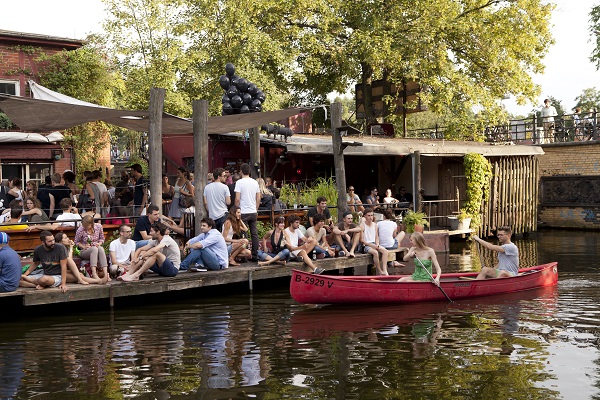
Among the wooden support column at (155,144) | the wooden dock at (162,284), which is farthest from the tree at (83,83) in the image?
the wooden dock at (162,284)

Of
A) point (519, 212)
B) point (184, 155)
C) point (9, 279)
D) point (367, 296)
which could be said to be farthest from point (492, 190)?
point (9, 279)

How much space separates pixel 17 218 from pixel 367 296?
23.2 ft

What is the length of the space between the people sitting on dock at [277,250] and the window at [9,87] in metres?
13.3

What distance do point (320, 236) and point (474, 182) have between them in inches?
445

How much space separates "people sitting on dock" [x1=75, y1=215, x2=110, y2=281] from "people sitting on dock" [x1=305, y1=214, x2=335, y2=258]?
441 cm

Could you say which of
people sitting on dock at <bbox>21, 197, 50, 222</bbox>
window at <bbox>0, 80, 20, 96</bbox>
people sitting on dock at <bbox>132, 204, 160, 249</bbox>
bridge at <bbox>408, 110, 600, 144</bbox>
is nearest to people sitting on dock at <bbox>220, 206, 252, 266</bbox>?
people sitting on dock at <bbox>132, 204, 160, 249</bbox>

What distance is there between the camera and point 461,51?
3028 cm

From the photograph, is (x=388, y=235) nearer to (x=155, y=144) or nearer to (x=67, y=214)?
(x=155, y=144)

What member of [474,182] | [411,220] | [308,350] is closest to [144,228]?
[308,350]

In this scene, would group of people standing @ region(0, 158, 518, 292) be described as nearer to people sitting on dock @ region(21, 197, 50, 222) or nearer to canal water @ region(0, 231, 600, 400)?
people sitting on dock @ region(21, 197, 50, 222)

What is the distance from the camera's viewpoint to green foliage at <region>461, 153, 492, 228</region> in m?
25.0

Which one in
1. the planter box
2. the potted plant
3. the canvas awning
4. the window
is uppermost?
the window

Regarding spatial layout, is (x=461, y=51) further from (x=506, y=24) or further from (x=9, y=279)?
(x=9, y=279)

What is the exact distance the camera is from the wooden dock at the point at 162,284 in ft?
37.5
